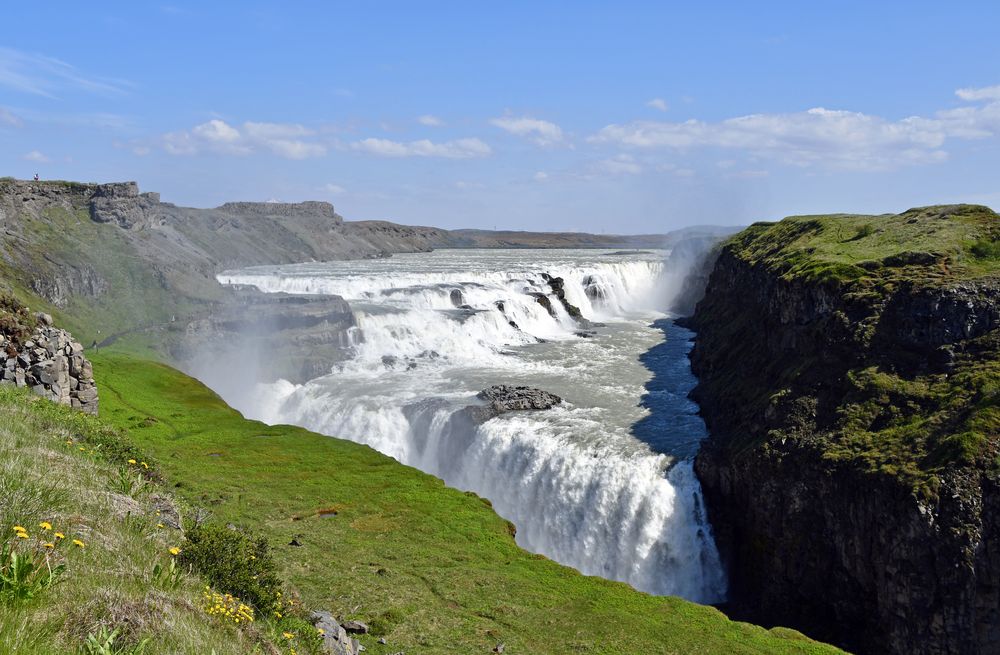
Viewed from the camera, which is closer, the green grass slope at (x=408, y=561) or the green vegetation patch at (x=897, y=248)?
the green grass slope at (x=408, y=561)

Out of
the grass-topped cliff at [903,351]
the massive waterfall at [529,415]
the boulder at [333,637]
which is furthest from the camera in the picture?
the massive waterfall at [529,415]

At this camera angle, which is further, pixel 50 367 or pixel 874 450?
pixel 874 450

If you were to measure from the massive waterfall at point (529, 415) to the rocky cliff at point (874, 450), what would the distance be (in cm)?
260

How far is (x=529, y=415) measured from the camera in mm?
43781

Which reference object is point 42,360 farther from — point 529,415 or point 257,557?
point 529,415

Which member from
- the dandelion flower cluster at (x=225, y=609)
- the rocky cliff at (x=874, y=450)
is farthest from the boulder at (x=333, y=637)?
the rocky cliff at (x=874, y=450)

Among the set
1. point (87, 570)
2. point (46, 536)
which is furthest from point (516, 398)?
point (87, 570)

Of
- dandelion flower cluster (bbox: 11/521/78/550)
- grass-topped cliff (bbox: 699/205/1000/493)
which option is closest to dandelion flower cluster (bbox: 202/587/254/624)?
dandelion flower cluster (bbox: 11/521/78/550)

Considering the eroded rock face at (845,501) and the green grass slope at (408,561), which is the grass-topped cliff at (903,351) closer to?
the eroded rock face at (845,501)

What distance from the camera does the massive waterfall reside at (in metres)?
33.9

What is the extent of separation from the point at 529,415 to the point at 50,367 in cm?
A: 2562

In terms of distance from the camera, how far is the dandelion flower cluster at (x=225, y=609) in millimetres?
9859

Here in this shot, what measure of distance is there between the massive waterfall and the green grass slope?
7.07 m

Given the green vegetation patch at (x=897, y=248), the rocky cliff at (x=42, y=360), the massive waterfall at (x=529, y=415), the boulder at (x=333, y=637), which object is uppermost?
the green vegetation patch at (x=897, y=248)
